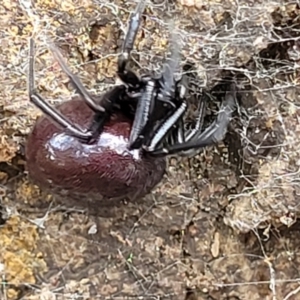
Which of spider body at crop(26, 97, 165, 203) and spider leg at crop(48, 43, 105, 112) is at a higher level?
spider leg at crop(48, 43, 105, 112)

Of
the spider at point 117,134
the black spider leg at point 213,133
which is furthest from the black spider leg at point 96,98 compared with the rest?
the black spider leg at point 213,133

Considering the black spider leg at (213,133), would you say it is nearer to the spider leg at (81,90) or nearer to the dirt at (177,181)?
the dirt at (177,181)

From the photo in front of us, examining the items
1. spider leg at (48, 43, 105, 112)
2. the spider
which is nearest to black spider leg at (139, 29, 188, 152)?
the spider

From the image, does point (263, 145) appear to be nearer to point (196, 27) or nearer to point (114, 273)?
point (196, 27)

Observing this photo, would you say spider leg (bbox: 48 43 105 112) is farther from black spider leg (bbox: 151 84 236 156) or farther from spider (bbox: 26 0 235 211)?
black spider leg (bbox: 151 84 236 156)

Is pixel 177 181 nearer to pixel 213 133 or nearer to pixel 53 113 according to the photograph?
pixel 213 133

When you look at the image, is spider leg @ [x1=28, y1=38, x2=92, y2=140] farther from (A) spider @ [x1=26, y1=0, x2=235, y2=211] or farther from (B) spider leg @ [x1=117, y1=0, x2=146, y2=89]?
(B) spider leg @ [x1=117, y1=0, x2=146, y2=89]
